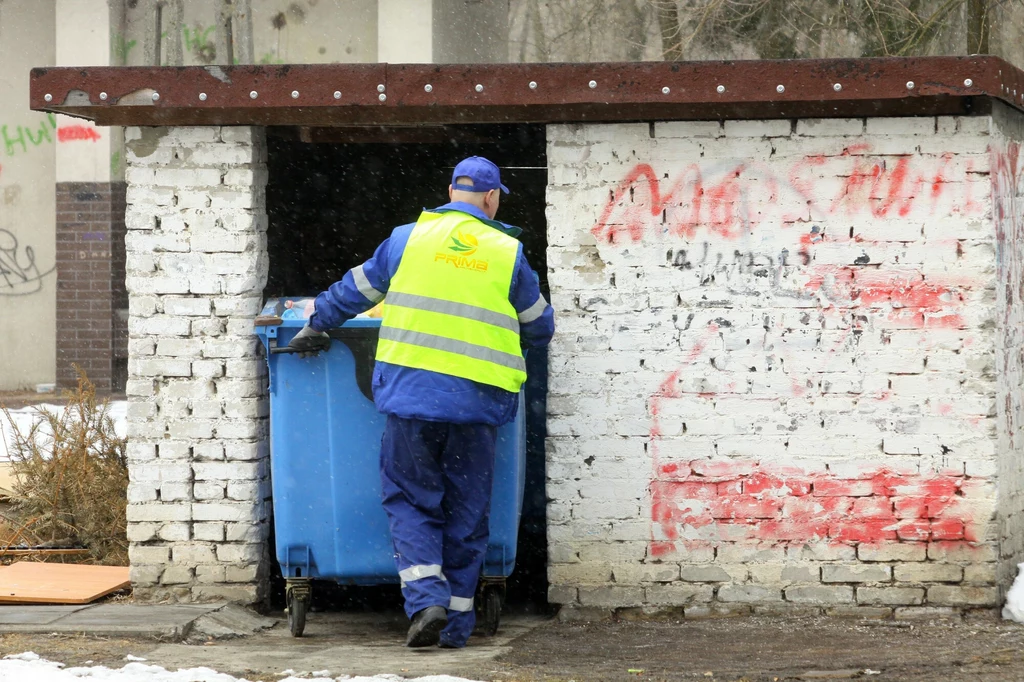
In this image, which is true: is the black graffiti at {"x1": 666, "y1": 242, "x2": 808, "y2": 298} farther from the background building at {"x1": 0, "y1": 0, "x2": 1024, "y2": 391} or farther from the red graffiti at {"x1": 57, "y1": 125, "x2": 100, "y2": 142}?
the red graffiti at {"x1": 57, "y1": 125, "x2": 100, "y2": 142}

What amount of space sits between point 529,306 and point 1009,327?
2023mm

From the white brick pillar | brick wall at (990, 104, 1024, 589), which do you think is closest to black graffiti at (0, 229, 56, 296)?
the white brick pillar

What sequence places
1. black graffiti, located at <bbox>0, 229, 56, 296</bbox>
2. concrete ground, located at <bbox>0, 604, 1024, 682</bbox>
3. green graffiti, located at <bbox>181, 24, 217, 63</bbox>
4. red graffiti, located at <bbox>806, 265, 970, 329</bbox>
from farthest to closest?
green graffiti, located at <bbox>181, 24, 217, 63</bbox> → black graffiti, located at <bbox>0, 229, 56, 296</bbox> → red graffiti, located at <bbox>806, 265, 970, 329</bbox> → concrete ground, located at <bbox>0, 604, 1024, 682</bbox>

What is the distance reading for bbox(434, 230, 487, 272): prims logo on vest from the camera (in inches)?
181

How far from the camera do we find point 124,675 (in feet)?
13.4

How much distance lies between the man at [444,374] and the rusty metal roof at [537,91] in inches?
19.4

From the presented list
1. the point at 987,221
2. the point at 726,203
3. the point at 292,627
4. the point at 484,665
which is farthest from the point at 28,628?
the point at 987,221

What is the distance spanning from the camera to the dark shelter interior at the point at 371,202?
6125 millimetres

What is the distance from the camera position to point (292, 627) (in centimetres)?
499

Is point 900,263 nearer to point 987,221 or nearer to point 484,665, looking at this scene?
point 987,221

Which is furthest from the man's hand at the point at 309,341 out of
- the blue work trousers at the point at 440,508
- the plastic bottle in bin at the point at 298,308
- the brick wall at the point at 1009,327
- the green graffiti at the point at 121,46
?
the green graffiti at the point at 121,46

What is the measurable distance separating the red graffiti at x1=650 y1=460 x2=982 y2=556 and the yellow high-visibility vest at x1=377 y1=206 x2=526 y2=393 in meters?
0.99

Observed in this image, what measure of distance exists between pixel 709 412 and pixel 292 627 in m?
1.80

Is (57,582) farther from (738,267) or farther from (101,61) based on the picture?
(101,61)
